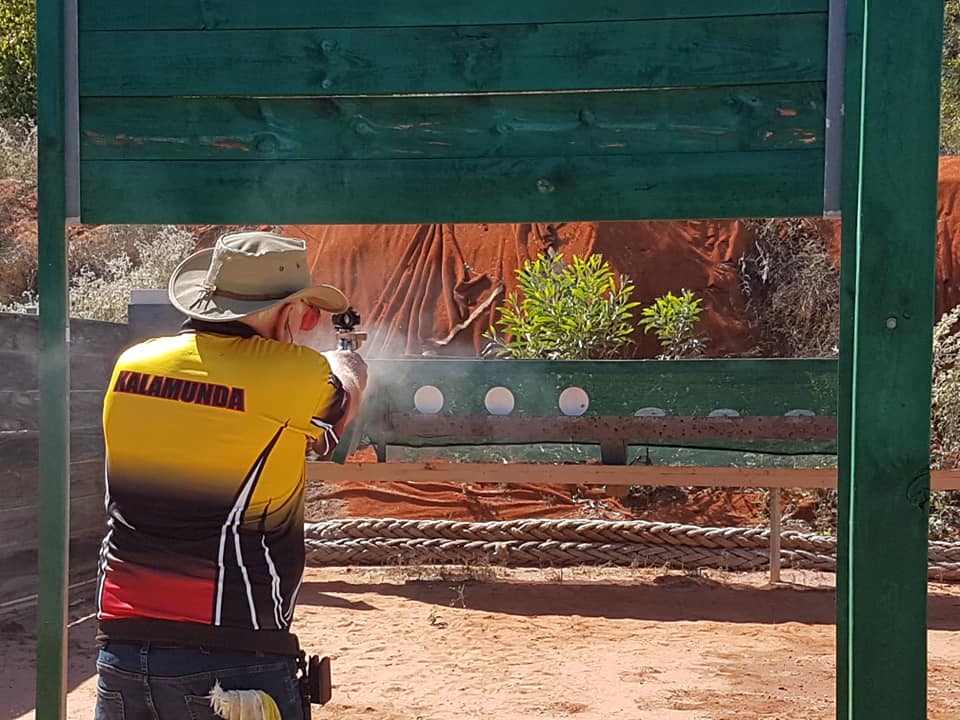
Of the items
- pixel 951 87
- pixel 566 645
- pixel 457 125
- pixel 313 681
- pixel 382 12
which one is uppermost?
pixel 951 87

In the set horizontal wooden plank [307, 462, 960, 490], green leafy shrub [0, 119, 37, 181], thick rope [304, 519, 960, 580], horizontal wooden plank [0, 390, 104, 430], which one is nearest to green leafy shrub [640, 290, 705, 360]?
thick rope [304, 519, 960, 580]

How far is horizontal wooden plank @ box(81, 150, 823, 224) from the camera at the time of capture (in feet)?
7.75

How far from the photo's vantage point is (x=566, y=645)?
5.82 m

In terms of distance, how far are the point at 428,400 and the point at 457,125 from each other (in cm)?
501

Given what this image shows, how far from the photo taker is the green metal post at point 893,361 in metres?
2.19

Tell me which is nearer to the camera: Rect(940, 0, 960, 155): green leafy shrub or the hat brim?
the hat brim

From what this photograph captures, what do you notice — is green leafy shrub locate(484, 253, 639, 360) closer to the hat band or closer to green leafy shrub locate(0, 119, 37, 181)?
the hat band

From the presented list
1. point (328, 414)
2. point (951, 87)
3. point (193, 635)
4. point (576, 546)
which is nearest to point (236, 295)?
point (328, 414)

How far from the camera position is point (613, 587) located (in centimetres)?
738

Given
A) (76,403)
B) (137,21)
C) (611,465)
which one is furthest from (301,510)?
(611,465)

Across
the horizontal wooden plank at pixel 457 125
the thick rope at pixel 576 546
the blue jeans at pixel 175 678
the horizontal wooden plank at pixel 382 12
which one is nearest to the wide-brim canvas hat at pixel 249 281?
the horizontal wooden plank at pixel 457 125

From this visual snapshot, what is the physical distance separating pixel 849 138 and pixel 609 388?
4900mm

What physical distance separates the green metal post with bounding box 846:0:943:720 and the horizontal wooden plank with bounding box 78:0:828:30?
26 cm

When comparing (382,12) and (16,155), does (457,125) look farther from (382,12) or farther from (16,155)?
(16,155)
